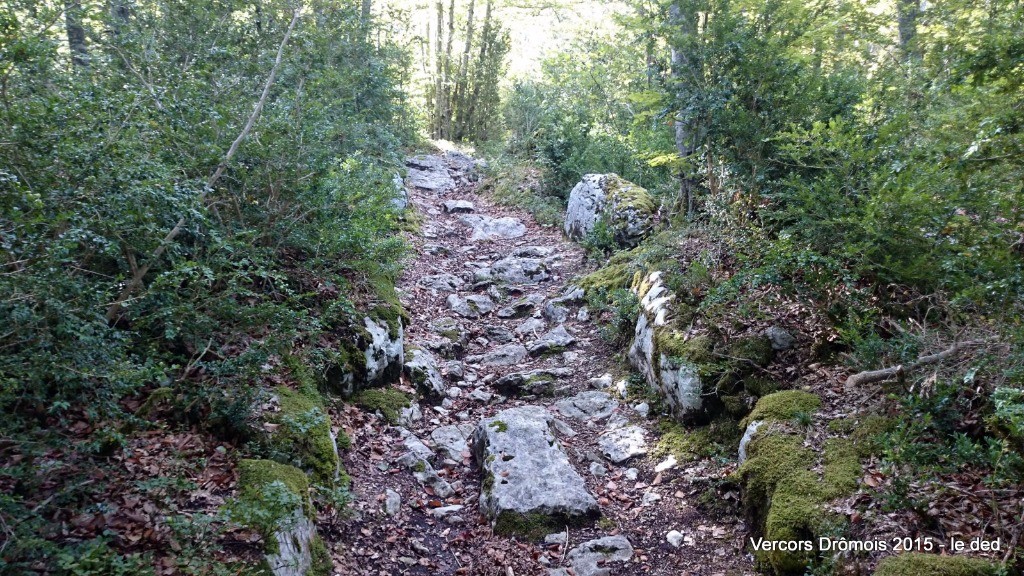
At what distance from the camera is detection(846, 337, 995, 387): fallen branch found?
3.79 m

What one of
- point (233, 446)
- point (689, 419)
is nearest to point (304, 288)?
point (233, 446)

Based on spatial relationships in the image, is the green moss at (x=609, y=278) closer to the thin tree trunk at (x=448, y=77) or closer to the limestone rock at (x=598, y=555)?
the limestone rock at (x=598, y=555)

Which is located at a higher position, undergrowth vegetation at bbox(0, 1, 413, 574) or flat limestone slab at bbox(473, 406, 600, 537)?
undergrowth vegetation at bbox(0, 1, 413, 574)

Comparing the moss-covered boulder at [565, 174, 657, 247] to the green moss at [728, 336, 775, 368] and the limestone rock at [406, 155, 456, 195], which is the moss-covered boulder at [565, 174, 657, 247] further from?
the limestone rock at [406, 155, 456, 195]

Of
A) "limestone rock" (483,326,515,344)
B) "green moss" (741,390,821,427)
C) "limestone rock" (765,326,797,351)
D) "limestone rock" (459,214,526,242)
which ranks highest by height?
"limestone rock" (459,214,526,242)

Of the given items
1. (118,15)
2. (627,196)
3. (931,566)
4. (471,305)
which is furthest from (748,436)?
(118,15)

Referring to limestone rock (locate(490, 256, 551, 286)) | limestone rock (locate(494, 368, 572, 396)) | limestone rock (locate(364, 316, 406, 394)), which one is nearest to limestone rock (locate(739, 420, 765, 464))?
limestone rock (locate(494, 368, 572, 396))

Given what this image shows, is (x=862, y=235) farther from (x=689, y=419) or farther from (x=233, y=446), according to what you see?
(x=233, y=446)

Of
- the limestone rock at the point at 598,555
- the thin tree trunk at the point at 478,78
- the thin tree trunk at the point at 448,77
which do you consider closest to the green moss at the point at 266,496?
the limestone rock at the point at 598,555

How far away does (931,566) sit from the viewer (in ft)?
9.79

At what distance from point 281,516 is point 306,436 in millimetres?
1172

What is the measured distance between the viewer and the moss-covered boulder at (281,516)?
3203mm

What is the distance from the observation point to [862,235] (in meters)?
4.87

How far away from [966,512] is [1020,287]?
1.51 metres
